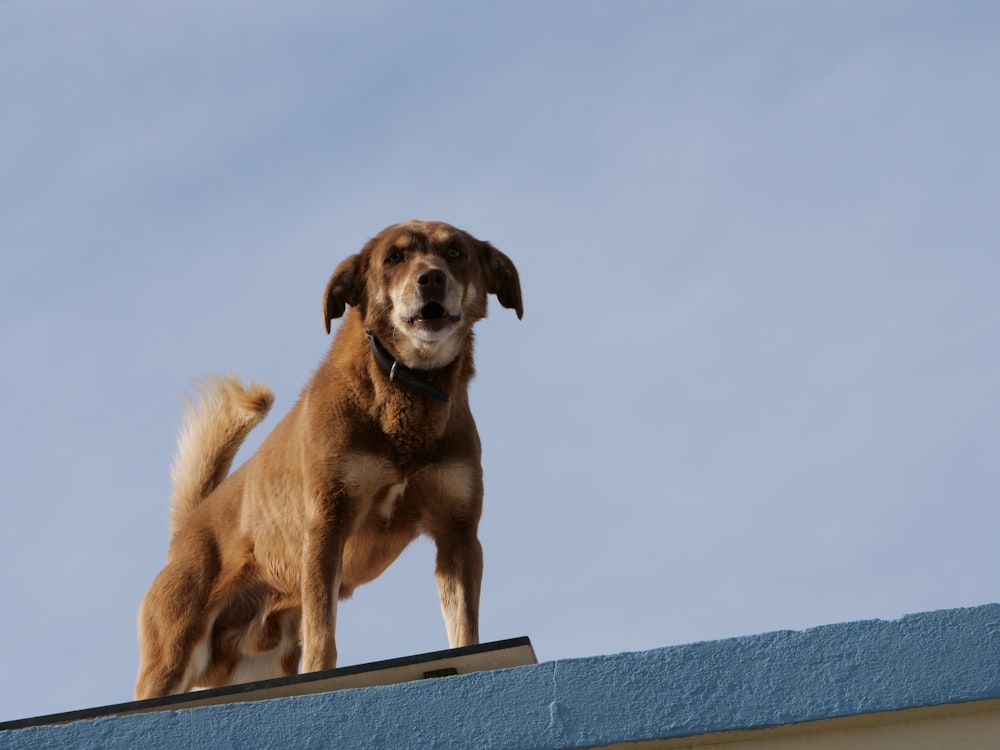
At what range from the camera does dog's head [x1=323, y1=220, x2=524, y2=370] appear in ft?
18.6

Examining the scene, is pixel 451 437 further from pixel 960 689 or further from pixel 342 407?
pixel 960 689

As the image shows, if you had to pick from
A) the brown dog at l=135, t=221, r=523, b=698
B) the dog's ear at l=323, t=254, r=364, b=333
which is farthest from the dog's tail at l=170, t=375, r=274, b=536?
the dog's ear at l=323, t=254, r=364, b=333

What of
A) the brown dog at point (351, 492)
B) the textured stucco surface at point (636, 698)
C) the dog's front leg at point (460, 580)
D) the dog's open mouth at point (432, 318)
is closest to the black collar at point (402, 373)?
the brown dog at point (351, 492)

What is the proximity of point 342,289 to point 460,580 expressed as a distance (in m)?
1.39

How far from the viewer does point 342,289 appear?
596 cm

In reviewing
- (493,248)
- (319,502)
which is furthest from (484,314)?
(319,502)

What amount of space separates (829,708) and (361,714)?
1.09 m

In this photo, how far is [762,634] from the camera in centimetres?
309

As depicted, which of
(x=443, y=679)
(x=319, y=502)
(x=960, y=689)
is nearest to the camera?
(x=960, y=689)

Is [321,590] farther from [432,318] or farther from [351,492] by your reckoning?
[432,318]

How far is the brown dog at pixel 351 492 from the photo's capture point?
554cm

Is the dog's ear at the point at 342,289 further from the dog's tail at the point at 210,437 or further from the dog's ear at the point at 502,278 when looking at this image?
the dog's tail at the point at 210,437

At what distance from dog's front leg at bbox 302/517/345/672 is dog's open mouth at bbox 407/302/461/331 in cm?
89

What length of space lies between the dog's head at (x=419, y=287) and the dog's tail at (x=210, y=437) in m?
1.53
